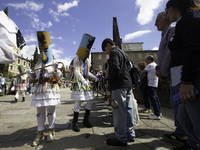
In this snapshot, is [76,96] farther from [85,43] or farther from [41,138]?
[85,43]

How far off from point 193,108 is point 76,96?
7.17 ft

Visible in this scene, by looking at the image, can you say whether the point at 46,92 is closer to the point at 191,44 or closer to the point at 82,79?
the point at 82,79

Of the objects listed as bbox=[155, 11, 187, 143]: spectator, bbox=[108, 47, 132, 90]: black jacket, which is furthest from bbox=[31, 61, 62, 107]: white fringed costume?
bbox=[155, 11, 187, 143]: spectator

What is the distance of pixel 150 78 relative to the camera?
3611 mm

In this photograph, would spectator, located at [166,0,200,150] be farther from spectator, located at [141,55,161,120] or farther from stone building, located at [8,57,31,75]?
stone building, located at [8,57,31,75]

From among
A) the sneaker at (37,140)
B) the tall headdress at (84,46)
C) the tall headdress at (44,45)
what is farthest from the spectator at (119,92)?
the tall headdress at (44,45)

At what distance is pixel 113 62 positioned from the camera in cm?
192

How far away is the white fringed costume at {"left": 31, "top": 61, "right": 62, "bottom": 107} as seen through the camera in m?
2.21

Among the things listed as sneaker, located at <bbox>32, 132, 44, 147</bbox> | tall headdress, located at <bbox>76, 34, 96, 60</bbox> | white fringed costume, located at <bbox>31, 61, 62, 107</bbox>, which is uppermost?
tall headdress, located at <bbox>76, 34, 96, 60</bbox>

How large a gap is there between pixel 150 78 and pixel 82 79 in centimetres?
219

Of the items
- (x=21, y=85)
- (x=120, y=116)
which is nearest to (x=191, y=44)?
(x=120, y=116)

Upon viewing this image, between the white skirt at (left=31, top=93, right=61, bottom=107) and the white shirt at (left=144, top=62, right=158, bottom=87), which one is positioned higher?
the white shirt at (left=144, top=62, right=158, bottom=87)

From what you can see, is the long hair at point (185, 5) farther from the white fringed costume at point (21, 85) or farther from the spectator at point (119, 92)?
the white fringed costume at point (21, 85)

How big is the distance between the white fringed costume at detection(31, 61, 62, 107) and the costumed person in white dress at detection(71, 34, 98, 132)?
1.52 ft
